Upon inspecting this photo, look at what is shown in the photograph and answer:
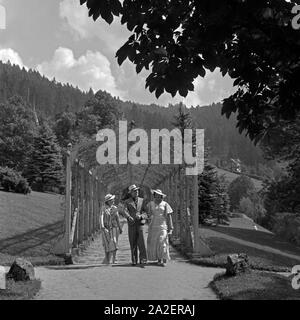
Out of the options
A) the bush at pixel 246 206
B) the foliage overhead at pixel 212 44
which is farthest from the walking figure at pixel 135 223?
the bush at pixel 246 206

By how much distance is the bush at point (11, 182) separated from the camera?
105 feet

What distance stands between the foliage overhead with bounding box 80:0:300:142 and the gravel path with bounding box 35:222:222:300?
4601 millimetres

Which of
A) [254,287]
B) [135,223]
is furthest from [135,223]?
[254,287]

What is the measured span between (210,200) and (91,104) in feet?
121

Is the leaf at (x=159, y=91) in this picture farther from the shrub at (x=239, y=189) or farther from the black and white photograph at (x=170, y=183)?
the shrub at (x=239, y=189)

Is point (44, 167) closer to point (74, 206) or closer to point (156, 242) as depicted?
point (74, 206)

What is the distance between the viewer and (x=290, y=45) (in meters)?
4.29

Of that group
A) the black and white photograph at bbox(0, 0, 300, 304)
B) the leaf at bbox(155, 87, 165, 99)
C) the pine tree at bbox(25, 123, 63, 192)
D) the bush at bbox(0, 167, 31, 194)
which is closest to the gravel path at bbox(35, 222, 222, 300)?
the black and white photograph at bbox(0, 0, 300, 304)

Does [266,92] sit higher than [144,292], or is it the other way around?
[266,92]

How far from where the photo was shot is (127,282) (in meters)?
9.88

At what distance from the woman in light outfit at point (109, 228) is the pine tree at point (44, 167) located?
→ 39584mm

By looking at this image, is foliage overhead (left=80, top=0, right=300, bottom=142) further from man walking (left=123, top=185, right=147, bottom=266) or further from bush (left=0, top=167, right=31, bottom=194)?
bush (left=0, top=167, right=31, bottom=194)
